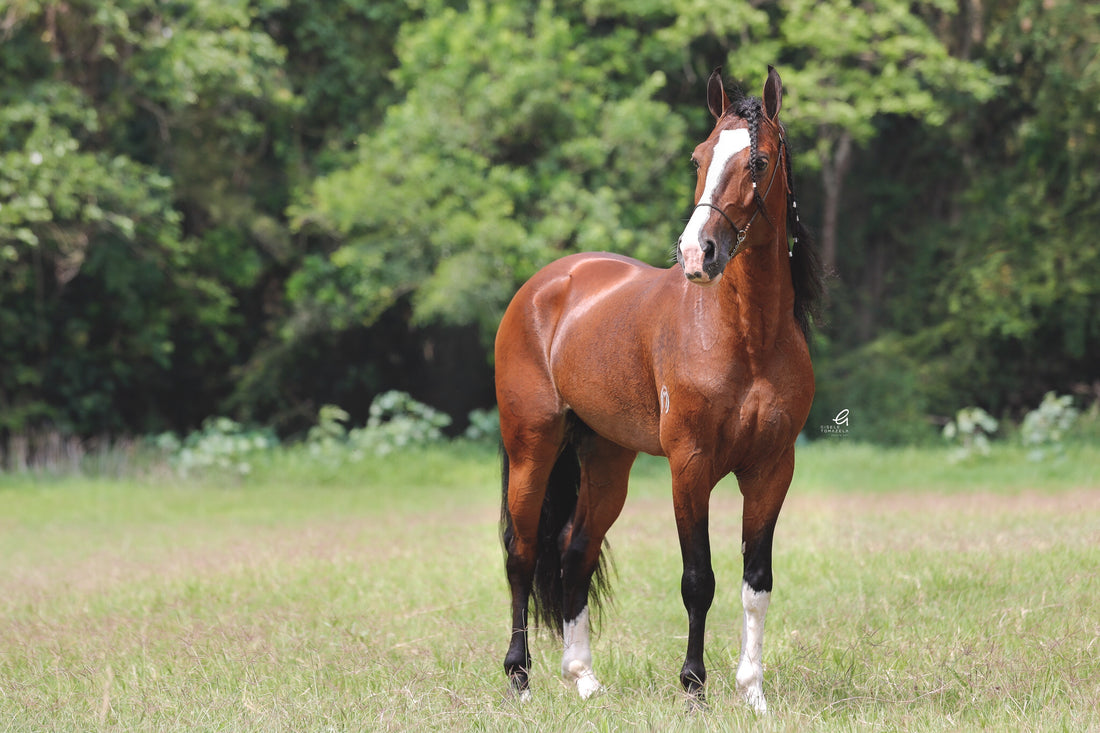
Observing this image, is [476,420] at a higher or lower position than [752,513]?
lower

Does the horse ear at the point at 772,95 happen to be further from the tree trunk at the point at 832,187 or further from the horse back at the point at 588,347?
the tree trunk at the point at 832,187

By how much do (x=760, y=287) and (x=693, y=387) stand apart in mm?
447

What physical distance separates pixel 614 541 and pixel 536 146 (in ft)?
32.7

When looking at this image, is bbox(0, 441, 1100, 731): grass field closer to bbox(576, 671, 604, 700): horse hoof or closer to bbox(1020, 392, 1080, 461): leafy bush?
bbox(576, 671, 604, 700): horse hoof

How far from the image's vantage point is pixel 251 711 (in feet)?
14.5

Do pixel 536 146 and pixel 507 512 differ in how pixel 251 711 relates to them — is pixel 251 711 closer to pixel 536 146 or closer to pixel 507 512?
pixel 507 512

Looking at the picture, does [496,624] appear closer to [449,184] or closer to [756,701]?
[756,701]

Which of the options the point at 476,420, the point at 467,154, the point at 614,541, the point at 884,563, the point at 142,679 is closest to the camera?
the point at 142,679

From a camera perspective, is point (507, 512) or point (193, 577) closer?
point (507, 512)

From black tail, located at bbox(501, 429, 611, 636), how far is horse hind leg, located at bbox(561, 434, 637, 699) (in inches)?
1.2

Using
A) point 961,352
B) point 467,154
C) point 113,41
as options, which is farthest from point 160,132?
point 961,352

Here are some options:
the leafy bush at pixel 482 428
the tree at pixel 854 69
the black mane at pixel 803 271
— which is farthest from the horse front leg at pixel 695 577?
the tree at pixel 854 69

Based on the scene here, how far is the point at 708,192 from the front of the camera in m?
4.18

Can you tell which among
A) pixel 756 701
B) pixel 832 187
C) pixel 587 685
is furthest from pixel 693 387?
pixel 832 187
